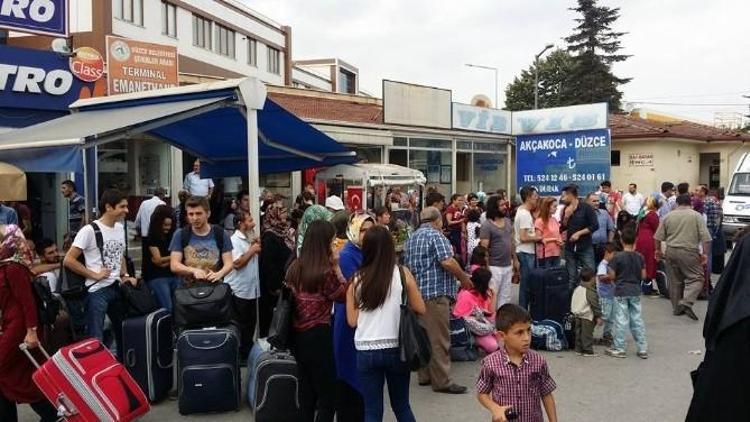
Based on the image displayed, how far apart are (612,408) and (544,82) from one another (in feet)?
176

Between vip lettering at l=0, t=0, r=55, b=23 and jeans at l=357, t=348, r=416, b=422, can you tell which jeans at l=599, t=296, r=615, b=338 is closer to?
jeans at l=357, t=348, r=416, b=422

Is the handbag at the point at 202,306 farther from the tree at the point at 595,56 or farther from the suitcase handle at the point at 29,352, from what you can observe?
the tree at the point at 595,56

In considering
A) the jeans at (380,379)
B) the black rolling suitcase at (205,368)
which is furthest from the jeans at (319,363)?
the black rolling suitcase at (205,368)

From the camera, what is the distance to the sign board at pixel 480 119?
22047 millimetres

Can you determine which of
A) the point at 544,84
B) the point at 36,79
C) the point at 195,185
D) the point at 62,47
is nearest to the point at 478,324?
the point at 195,185

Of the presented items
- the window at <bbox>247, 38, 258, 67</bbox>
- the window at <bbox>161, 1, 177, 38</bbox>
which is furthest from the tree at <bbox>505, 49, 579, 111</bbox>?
the window at <bbox>161, 1, 177, 38</bbox>

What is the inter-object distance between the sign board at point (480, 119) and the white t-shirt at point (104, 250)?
56.1ft

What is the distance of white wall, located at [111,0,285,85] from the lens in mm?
32781

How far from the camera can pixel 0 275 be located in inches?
175

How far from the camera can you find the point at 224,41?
41.3 meters

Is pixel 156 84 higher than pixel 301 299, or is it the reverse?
pixel 156 84

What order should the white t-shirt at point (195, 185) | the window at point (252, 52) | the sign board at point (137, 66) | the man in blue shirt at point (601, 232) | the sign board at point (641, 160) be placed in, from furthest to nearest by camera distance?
the window at point (252, 52), the sign board at point (641, 160), the sign board at point (137, 66), the white t-shirt at point (195, 185), the man in blue shirt at point (601, 232)

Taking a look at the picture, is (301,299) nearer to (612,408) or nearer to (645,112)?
(612,408)

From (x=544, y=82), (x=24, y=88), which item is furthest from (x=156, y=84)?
(x=544, y=82)
